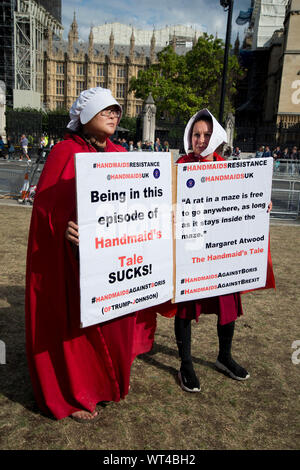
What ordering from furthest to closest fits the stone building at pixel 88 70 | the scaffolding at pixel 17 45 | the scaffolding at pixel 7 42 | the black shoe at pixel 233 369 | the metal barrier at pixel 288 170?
1. the stone building at pixel 88 70
2. the scaffolding at pixel 17 45
3. the scaffolding at pixel 7 42
4. the metal barrier at pixel 288 170
5. the black shoe at pixel 233 369

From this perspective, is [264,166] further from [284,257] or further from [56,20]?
[56,20]

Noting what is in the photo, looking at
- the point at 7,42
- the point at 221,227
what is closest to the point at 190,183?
the point at 221,227

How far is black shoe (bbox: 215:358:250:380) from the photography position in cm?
319

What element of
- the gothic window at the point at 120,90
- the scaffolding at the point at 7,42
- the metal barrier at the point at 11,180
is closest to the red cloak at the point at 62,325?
the metal barrier at the point at 11,180

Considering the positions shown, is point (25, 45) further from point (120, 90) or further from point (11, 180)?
point (11, 180)

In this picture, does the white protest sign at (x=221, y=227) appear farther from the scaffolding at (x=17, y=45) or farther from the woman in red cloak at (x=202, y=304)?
the scaffolding at (x=17, y=45)

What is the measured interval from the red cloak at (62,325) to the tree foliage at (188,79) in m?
38.5

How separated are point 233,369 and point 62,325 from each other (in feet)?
4.99

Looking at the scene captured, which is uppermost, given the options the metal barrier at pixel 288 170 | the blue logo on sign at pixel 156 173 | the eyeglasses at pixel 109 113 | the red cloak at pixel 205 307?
the eyeglasses at pixel 109 113

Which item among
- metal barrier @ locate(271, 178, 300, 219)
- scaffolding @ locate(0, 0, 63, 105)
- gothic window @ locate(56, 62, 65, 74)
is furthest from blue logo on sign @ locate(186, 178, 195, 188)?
gothic window @ locate(56, 62, 65, 74)

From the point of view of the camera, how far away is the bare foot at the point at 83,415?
2586 mm

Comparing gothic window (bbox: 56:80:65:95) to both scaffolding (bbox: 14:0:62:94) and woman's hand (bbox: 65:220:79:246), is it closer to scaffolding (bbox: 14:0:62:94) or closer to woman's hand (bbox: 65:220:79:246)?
scaffolding (bbox: 14:0:62:94)

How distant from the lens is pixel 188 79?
130 ft
